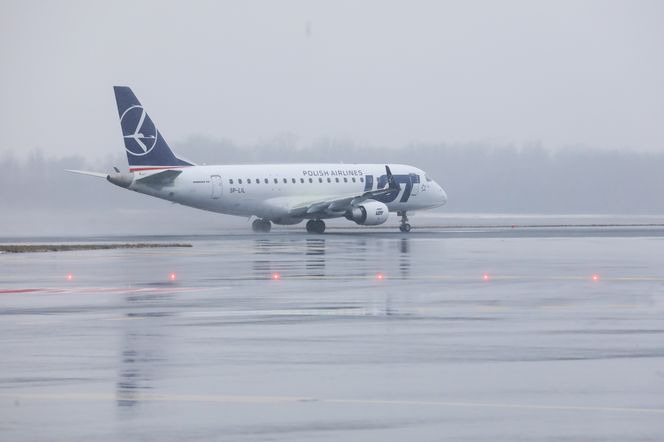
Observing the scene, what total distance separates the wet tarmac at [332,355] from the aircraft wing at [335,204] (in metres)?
38.4

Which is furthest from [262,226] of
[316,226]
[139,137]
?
[139,137]

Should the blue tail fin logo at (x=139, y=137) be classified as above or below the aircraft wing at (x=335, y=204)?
above

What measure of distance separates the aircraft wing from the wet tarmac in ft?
126

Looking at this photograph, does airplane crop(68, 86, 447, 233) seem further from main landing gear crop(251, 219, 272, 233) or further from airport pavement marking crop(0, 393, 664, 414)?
airport pavement marking crop(0, 393, 664, 414)

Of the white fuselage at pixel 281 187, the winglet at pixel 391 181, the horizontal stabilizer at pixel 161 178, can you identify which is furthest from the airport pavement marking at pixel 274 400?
the winglet at pixel 391 181

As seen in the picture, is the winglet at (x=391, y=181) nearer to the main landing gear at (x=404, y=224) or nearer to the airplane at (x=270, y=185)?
the airplane at (x=270, y=185)

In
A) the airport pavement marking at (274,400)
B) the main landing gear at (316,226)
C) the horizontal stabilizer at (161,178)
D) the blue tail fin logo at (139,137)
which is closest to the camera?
the airport pavement marking at (274,400)

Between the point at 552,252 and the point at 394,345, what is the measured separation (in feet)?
109

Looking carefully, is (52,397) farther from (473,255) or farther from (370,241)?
(370,241)

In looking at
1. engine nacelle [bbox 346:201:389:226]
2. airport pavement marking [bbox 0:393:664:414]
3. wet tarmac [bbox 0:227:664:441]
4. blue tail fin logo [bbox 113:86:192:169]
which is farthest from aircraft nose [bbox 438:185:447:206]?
airport pavement marking [bbox 0:393:664:414]

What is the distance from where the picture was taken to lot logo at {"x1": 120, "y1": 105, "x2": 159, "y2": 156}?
74312mm

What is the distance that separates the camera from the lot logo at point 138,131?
7431cm

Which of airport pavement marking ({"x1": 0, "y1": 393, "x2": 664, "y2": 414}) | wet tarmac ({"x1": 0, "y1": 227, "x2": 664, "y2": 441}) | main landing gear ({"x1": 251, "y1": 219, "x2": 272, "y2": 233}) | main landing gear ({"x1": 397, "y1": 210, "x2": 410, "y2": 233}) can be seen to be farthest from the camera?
main landing gear ({"x1": 397, "y1": 210, "x2": 410, "y2": 233})

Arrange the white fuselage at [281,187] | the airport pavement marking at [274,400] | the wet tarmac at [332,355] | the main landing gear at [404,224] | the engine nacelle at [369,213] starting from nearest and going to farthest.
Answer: the wet tarmac at [332,355]
the airport pavement marking at [274,400]
the white fuselage at [281,187]
the engine nacelle at [369,213]
the main landing gear at [404,224]
